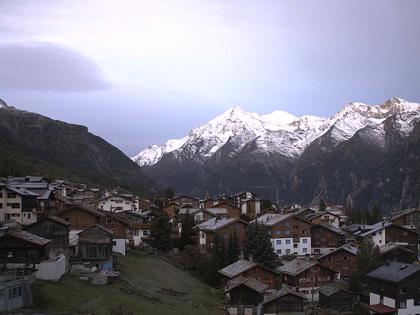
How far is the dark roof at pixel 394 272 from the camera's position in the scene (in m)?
46.8

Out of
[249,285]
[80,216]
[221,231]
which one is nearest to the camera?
[249,285]

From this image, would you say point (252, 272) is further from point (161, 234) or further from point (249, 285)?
point (161, 234)

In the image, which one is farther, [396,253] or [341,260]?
[396,253]

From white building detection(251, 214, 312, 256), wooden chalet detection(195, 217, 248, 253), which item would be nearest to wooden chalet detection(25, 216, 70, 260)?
wooden chalet detection(195, 217, 248, 253)

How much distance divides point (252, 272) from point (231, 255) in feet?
27.9

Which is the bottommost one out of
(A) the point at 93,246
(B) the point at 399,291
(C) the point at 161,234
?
(B) the point at 399,291

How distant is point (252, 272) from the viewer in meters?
52.1

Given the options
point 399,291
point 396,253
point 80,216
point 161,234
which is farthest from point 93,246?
point 396,253

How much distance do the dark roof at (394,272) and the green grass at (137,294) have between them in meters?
14.5

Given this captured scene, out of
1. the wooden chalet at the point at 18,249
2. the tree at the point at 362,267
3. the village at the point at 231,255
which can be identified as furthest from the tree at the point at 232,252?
the wooden chalet at the point at 18,249

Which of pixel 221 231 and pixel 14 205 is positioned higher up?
pixel 14 205

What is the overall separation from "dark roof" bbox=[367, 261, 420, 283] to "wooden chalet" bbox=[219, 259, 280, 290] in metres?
9.53

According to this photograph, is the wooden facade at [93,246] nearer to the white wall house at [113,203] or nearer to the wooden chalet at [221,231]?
the wooden chalet at [221,231]

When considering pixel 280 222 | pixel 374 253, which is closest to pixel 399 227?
pixel 280 222
